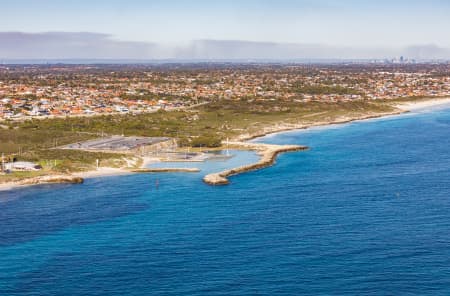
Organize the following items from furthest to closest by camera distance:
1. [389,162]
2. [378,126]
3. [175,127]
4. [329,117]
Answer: [329,117], [378,126], [175,127], [389,162]

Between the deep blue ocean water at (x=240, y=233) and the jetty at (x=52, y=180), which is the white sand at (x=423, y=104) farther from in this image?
the jetty at (x=52, y=180)

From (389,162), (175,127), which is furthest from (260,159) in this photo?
(175,127)

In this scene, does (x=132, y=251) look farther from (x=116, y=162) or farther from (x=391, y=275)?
A: (x=116, y=162)

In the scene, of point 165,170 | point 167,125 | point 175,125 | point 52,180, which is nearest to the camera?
point 52,180

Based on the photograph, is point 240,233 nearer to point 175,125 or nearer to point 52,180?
point 52,180

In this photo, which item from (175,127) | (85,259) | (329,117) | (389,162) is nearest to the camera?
(85,259)

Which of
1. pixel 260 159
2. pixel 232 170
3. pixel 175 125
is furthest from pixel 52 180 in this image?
pixel 175 125

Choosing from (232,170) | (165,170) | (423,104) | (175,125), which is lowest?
(165,170)
